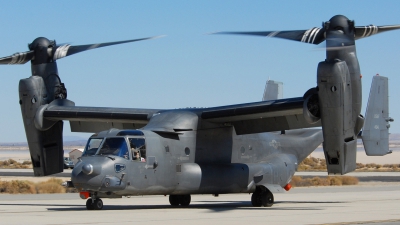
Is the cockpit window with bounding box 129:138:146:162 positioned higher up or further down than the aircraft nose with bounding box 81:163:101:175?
higher up

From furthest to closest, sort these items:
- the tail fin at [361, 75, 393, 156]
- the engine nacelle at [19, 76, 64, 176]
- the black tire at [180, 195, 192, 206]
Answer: the engine nacelle at [19, 76, 64, 176], the black tire at [180, 195, 192, 206], the tail fin at [361, 75, 393, 156]

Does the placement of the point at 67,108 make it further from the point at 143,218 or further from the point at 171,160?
the point at 143,218

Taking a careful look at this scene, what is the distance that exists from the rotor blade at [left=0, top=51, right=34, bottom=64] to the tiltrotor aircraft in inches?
1.4

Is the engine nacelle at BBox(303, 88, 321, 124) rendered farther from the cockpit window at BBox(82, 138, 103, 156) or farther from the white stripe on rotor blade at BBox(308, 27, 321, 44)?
the cockpit window at BBox(82, 138, 103, 156)

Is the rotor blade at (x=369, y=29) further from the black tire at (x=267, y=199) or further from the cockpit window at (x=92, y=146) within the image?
the cockpit window at (x=92, y=146)

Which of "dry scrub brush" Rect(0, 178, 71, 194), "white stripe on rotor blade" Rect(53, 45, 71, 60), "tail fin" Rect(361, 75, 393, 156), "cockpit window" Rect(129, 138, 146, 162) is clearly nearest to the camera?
"cockpit window" Rect(129, 138, 146, 162)

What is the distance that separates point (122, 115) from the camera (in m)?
24.5

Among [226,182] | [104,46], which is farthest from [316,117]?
[104,46]

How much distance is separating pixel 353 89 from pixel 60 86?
11.1m

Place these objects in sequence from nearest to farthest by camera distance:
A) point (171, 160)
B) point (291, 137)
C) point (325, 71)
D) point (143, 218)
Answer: point (143, 218), point (325, 71), point (171, 160), point (291, 137)

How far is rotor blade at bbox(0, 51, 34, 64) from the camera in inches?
946

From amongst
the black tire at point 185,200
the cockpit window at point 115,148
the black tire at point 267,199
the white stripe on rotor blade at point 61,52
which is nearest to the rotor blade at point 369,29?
the black tire at point 267,199

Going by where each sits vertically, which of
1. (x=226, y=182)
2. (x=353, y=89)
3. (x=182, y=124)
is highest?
(x=353, y=89)

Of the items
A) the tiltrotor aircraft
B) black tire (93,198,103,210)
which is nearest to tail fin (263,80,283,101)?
the tiltrotor aircraft
